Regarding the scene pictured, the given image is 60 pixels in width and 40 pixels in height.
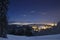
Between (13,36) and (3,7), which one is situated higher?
(3,7)

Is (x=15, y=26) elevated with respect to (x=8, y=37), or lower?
elevated

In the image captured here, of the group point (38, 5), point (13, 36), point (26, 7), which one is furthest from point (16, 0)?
point (13, 36)

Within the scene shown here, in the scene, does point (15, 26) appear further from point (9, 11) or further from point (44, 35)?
point (44, 35)

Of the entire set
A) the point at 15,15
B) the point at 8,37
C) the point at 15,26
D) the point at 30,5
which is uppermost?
the point at 30,5

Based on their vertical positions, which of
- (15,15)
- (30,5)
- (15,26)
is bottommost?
(15,26)

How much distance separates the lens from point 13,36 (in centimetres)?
115

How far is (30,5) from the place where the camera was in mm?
1169

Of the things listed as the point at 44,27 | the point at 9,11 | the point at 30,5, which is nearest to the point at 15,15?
the point at 9,11

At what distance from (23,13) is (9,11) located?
0.15 m

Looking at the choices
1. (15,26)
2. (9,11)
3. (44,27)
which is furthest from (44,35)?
(9,11)

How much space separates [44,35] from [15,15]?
1.20 feet

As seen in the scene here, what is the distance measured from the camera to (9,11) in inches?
45.4

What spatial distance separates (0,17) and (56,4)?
1.96 feet

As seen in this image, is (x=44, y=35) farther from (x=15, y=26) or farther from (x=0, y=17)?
(x=0, y=17)
